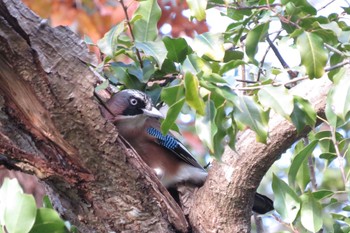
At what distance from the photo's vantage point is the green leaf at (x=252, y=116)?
2.09m

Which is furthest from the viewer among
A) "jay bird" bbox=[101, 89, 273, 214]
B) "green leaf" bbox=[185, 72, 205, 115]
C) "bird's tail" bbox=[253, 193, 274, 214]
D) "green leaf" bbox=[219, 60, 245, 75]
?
"bird's tail" bbox=[253, 193, 274, 214]

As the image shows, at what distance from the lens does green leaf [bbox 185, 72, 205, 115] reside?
2.04m

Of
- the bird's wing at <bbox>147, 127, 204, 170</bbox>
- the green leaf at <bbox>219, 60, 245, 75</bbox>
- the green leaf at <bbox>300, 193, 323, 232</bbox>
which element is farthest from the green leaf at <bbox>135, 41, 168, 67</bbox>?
the bird's wing at <bbox>147, 127, 204, 170</bbox>

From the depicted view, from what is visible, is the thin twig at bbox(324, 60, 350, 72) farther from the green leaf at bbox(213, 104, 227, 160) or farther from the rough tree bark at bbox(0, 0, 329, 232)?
the green leaf at bbox(213, 104, 227, 160)

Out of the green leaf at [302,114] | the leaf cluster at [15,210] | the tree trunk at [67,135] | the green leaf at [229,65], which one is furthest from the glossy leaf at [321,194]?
the leaf cluster at [15,210]

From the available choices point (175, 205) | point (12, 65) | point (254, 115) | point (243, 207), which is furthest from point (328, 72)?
point (12, 65)

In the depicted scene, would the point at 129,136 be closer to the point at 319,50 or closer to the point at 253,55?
the point at 253,55

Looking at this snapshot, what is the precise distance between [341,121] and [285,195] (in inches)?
14.9

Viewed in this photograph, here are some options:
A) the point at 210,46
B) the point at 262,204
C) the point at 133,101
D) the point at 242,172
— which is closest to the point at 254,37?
the point at 210,46

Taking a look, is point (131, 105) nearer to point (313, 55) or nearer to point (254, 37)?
point (254, 37)

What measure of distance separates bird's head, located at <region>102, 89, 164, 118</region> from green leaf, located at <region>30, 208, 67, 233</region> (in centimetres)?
63

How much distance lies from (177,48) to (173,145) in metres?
0.94

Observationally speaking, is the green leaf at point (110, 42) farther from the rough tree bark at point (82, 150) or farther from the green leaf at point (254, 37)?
the green leaf at point (254, 37)

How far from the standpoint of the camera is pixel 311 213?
2562 mm
